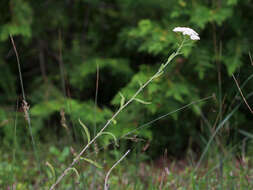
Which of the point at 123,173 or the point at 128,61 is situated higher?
the point at 128,61

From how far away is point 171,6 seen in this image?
324 centimetres

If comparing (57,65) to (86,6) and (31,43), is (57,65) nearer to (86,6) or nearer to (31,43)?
(31,43)

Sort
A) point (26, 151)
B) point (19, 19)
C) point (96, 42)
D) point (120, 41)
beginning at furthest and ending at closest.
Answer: point (96, 42) < point (120, 41) < point (19, 19) < point (26, 151)

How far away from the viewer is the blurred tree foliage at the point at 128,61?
2832 millimetres

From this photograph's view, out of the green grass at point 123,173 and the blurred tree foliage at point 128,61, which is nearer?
the green grass at point 123,173

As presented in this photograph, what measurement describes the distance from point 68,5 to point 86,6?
237 millimetres

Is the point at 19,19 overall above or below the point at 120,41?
above

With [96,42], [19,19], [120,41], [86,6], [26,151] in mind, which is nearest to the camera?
[26,151]

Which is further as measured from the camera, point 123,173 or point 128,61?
point 128,61

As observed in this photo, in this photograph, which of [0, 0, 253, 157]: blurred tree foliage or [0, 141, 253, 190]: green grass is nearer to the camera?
[0, 141, 253, 190]: green grass

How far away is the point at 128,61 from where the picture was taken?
3.53 meters

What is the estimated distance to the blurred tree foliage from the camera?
283 cm

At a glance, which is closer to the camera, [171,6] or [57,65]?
[171,6]

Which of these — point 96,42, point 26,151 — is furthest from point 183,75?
point 26,151
